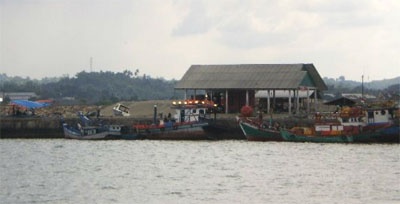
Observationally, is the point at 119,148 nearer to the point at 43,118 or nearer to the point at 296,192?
the point at 43,118

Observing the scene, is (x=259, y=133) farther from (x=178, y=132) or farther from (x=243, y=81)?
(x=243, y=81)

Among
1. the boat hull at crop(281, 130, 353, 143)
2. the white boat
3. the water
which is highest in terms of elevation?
the white boat

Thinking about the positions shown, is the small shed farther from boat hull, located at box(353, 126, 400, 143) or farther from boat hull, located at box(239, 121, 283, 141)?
boat hull, located at box(353, 126, 400, 143)

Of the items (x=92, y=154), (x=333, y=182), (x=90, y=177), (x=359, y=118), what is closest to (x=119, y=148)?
(x=92, y=154)

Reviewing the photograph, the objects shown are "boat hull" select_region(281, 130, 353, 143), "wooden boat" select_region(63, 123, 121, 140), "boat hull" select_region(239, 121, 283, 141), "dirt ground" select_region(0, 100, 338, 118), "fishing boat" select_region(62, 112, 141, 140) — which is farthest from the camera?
"dirt ground" select_region(0, 100, 338, 118)

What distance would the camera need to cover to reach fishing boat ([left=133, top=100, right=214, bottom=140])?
3295 inches

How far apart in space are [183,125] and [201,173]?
30.0m

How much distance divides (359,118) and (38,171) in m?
29.1

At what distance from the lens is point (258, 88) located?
90812mm

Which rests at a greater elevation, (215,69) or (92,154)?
(215,69)

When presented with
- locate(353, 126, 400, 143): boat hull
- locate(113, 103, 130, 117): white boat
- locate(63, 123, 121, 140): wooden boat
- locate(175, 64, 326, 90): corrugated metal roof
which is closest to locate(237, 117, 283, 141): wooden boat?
locate(353, 126, 400, 143): boat hull

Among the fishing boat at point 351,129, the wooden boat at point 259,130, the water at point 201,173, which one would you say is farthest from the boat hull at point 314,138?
the water at point 201,173

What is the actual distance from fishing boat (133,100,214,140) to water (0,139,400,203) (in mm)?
4916

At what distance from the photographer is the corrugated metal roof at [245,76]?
91625mm
